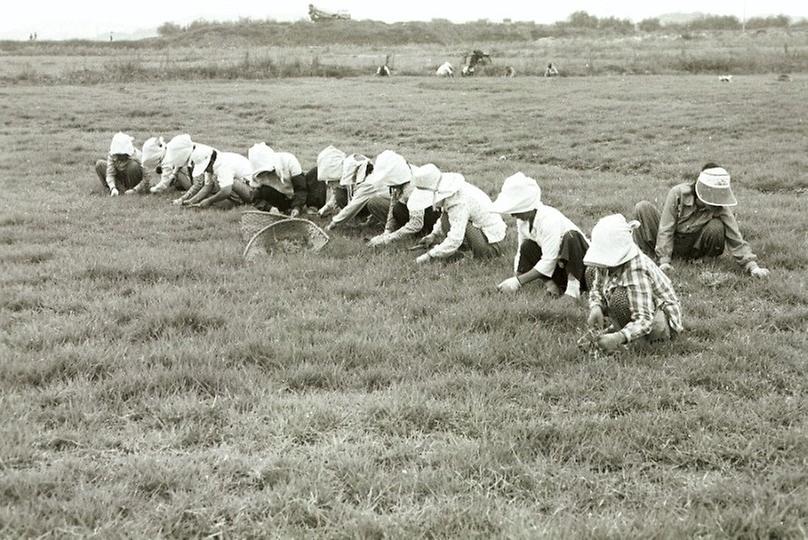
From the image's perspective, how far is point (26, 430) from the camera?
13.7 ft

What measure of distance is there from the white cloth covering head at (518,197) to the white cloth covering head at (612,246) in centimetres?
136

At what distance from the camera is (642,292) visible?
17.1 feet

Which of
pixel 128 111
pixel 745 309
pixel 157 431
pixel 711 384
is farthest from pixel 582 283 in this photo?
pixel 128 111

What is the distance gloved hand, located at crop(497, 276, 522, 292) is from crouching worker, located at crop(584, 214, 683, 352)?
3.72 ft

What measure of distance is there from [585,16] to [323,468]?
269 feet

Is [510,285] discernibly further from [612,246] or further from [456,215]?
[612,246]

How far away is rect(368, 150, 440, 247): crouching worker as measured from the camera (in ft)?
26.9

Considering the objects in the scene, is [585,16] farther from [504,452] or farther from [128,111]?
[504,452]

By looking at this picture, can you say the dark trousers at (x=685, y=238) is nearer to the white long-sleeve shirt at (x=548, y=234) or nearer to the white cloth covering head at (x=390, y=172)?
the white long-sleeve shirt at (x=548, y=234)

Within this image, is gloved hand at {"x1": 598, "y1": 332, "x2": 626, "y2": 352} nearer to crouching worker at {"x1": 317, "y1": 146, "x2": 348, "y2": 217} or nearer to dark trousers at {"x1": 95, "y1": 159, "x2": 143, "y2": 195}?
crouching worker at {"x1": 317, "y1": 146, "x2": 348, "y2": 217}

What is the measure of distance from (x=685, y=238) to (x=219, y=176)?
657cm

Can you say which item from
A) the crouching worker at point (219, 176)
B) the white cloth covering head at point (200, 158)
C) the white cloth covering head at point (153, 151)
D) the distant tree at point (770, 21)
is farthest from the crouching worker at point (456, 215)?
the distant tree at point (770, 21)

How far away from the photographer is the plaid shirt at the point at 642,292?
17.0 ft

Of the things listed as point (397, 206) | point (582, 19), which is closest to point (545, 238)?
point (397, 206)
